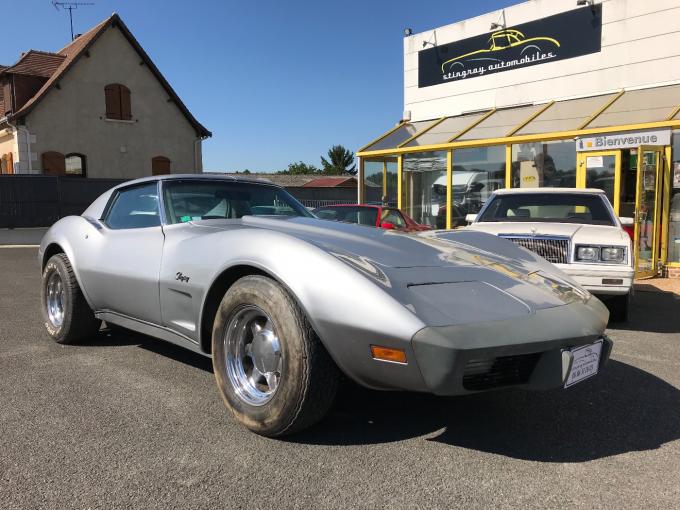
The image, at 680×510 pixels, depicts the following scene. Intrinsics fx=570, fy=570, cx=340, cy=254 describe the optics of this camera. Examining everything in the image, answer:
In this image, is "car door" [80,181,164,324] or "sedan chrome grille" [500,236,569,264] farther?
"sedan chrome grille" [500,236,569,264]

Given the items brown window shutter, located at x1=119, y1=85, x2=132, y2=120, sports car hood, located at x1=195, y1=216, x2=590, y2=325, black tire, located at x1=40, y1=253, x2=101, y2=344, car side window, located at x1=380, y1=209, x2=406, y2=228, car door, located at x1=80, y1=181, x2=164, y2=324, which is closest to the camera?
sports car hood, located at x1=195, y1=216, x2=590, y2=325

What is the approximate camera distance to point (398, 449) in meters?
2.62

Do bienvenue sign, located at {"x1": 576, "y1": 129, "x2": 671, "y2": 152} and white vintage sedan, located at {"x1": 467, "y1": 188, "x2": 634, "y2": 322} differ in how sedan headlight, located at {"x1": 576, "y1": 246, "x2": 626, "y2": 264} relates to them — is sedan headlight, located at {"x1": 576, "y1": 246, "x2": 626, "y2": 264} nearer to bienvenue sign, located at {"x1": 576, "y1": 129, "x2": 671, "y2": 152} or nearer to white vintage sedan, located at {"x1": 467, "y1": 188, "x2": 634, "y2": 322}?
white vintage sedan, located at {"x1": 467, "y1": 188, "x2": 634, "y2": 322}

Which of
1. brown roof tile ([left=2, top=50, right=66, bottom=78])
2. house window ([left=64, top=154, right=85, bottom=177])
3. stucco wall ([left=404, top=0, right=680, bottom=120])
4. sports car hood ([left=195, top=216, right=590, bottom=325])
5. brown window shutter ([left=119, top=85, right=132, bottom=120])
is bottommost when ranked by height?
sports car hood ([left=195, top=216, right=590, bottom=325])

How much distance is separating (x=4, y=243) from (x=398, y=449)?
17628 millimetres

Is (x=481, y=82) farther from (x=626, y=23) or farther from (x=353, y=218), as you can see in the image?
(x=353, y=218)

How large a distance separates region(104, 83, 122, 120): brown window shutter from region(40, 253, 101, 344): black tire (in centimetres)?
2103

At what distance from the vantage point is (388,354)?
2.34 m

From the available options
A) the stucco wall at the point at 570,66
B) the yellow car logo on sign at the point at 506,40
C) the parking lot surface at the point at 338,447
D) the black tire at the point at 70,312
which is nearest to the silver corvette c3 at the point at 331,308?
the parking lot surface at the point at 338,447

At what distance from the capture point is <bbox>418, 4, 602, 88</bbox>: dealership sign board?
38.0 ft

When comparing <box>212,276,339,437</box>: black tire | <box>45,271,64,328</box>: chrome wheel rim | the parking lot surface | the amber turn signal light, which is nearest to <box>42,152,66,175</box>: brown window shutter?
<box>45,271,64,328</box>: chrome wheel rim

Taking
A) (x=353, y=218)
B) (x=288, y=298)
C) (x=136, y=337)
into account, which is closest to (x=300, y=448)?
(x=288, y=298)

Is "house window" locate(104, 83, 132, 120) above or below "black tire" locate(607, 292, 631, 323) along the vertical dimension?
above

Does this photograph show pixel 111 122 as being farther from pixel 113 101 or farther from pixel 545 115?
pixel 545 115
